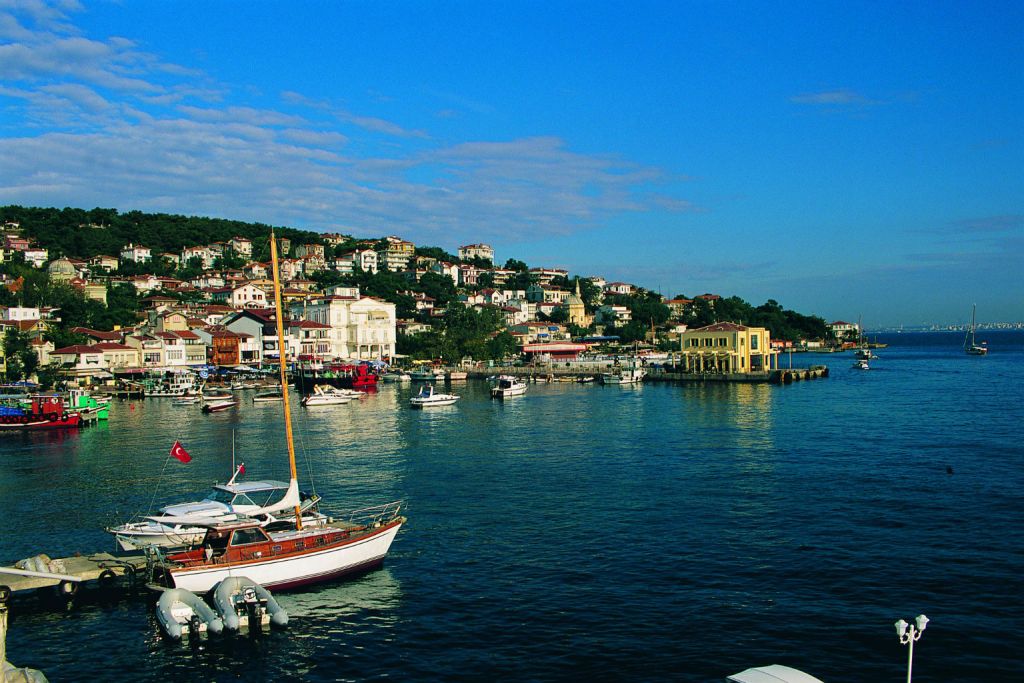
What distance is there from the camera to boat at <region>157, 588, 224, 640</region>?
655 inches

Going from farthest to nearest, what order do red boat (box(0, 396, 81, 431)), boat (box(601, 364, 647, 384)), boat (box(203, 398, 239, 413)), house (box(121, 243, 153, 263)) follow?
1. house (box(121, 243, 153, 263))
2. boat (box(601, 364, 647, 384))
3. boat (box(203, 398, 239, 413))
4. red boat (box(0, 396, 81, 431))

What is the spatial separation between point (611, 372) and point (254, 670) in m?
83.1

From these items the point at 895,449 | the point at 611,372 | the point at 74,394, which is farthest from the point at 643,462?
the point at 611,372

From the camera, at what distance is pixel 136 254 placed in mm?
148375

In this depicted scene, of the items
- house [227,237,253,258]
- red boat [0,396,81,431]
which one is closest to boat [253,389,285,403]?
red boat [0,396,81,431]

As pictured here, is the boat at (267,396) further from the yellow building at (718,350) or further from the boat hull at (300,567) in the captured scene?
the boat hull at (300,567)

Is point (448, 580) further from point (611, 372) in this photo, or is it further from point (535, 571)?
point (611, 372)

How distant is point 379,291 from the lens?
148 meters

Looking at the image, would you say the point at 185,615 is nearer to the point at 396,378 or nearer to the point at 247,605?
the point at 247,605

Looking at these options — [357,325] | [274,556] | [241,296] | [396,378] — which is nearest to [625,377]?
[396,378]

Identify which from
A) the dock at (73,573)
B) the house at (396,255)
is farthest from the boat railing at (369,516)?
the house at (396,255)

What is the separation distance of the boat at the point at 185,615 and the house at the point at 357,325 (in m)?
91.2

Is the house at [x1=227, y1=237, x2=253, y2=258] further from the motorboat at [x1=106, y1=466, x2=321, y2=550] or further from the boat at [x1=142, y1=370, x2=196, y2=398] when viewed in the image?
the motorboat at [x1=106, y1=466, x2=321, y2=550]

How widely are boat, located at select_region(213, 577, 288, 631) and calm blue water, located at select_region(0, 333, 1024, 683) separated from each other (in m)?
0.56
